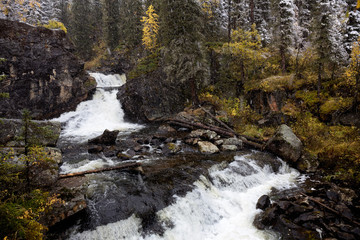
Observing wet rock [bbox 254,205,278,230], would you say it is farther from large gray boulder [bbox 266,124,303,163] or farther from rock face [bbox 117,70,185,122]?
rock face [bbox 117,70,185,122]

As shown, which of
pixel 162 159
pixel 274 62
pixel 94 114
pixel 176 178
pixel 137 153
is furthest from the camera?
pixel 94 114

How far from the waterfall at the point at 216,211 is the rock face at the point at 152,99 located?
13.0m

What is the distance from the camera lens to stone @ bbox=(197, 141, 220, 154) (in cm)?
1406

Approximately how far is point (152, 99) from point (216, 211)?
16.8m

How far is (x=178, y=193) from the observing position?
905 cm

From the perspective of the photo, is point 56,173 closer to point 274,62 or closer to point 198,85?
point 198,85

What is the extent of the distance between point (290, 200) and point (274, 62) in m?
18.3

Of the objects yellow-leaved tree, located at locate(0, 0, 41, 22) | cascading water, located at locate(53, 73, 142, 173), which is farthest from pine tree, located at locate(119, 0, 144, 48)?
yellow-leaved tree, located at locate(0, 0, 41, 22)

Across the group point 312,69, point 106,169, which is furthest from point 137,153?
point 312,69

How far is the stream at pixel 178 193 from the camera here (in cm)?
741

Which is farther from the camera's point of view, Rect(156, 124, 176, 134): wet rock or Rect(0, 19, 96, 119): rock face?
Rect(0, 19, 96, 119): rock face

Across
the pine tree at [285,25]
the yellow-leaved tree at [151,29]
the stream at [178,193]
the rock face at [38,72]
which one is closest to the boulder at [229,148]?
the stream at [178,193]

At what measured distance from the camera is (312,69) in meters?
19.2

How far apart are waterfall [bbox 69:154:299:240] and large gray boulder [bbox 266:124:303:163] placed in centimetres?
182
